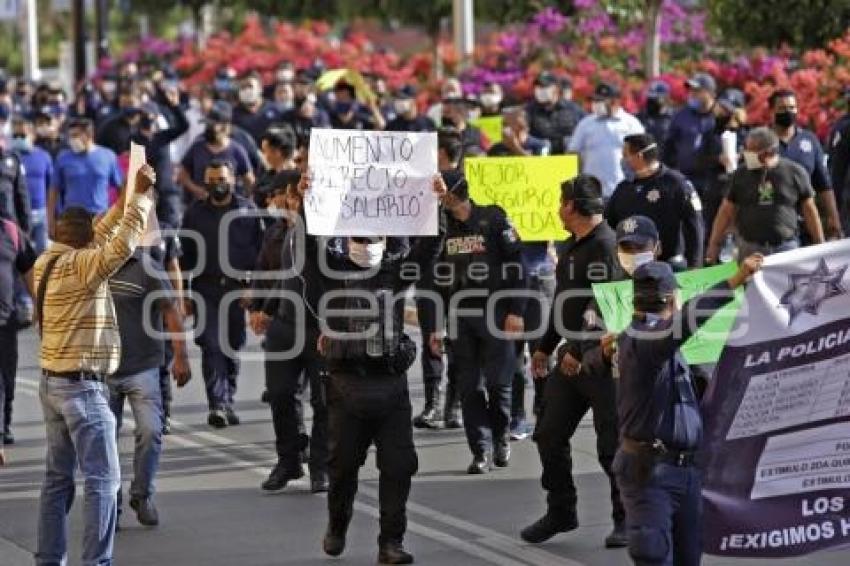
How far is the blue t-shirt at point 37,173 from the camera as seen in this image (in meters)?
20.2

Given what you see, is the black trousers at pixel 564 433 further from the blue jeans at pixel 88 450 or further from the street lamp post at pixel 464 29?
the street lamp post at pixel 464 29

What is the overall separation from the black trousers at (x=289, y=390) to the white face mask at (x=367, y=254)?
1471 millimetres

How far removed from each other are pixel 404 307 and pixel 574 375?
39.3 inches

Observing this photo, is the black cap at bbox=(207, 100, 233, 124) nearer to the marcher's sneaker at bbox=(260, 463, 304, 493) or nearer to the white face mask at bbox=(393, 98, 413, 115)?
the white face mask at bbox=(393, 98, 413, 115)

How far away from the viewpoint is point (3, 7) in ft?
128

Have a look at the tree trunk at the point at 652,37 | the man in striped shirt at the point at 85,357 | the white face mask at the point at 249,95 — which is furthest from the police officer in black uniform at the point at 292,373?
the tree trunk at the point at 652,37

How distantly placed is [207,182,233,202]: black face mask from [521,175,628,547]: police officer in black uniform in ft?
12.6

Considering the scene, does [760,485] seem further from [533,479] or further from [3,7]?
[3,7]

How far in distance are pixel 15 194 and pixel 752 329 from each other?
858 centimetres

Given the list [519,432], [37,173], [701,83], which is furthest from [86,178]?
[519,432]

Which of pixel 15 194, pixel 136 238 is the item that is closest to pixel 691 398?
pixel 136 238

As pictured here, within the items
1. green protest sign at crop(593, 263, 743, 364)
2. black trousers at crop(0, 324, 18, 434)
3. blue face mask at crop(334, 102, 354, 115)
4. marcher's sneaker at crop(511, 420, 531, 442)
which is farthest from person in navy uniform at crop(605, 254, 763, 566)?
blue face mask at crop(334, 102, 354, 115)

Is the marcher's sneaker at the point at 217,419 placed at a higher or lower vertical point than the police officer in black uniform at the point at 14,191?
lower

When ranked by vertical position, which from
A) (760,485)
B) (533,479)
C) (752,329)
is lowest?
(533,479)
